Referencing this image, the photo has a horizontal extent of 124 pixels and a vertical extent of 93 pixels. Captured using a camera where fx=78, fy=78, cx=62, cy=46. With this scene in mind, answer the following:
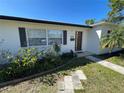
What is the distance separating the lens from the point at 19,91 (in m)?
2.63

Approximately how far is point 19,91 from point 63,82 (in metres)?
1.59

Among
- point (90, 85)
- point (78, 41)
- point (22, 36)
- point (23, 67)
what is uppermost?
point (22, 36)

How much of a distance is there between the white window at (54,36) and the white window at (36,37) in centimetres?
44

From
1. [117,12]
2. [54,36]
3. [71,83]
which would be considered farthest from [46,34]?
[117,12]

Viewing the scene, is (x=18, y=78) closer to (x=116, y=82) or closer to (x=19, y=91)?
(x=19, y=91)

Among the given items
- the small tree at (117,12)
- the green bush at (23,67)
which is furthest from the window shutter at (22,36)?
the small tree at (117,12)

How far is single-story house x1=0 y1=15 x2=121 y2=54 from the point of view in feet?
15.2

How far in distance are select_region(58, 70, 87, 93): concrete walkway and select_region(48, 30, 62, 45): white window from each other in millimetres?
3499

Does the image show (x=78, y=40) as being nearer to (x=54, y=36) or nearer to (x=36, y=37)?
(x=54, y=36)

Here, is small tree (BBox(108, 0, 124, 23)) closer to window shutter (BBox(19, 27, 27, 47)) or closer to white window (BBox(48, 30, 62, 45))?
white window (BBox(48, 30, 62, 45))

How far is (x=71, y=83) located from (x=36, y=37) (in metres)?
4.02

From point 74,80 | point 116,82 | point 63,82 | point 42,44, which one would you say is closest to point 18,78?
point 63,82

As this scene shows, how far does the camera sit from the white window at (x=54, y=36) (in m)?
6.26

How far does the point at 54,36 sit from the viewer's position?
6457 mm
